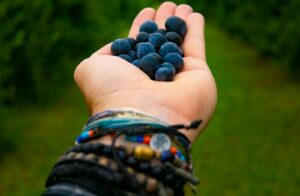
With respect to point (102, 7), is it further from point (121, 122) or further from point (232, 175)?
point (121, 122)

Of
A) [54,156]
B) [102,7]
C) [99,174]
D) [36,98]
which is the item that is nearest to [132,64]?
[99,174]

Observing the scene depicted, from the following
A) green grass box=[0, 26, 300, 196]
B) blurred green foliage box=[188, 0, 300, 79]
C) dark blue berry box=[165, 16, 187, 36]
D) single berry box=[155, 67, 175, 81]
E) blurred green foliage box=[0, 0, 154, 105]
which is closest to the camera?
single berry box=[155, 67, 175, 81]

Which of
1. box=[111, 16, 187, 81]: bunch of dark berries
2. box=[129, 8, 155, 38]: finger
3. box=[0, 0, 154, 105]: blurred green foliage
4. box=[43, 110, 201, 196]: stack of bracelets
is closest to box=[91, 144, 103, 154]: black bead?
box=[43, 110, 201, 196]: stack of bracelets

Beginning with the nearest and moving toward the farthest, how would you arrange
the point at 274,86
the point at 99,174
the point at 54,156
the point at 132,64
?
the point at 99,174 → the point at 132,64 → the point at 54,156 → the point at 274,86

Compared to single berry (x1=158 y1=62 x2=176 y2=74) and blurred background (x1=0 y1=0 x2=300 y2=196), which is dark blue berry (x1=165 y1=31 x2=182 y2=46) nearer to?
single berry (x1=158 y1=62 x2=176 y2=74)

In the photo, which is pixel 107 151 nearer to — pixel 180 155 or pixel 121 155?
pixel 121 155

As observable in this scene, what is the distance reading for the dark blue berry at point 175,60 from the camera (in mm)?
1578

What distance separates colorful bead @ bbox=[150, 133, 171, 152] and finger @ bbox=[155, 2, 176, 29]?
3.04 ft

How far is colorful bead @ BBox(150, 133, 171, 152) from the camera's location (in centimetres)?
114

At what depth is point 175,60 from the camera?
5.18 feet

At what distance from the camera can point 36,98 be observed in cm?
441

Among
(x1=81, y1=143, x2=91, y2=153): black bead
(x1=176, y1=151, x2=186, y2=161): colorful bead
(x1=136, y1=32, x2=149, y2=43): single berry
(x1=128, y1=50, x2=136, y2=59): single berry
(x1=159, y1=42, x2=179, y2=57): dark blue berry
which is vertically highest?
(x1=136, y1=32, x2=149, y2=43): single berry

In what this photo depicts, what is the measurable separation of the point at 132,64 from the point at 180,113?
32 cm

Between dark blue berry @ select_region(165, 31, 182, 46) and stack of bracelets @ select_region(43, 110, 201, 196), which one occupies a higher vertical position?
dark blue berry @ select_region(165, 31, 182, 46)
